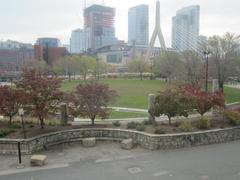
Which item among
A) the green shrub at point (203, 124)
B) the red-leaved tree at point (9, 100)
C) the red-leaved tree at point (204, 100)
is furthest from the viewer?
the red-leaved tree at point (204, 100)

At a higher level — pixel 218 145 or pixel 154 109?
pixel 154 109

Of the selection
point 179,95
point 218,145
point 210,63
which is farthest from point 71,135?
point 210,63

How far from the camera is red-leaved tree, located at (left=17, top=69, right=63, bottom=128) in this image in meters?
14.1

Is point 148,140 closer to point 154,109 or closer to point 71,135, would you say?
point 154,109

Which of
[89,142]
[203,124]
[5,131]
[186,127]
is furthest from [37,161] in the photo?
[203,124]

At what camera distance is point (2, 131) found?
13.8 m

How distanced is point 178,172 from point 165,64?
4372 cm

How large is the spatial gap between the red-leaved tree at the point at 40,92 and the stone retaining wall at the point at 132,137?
1.35 metres

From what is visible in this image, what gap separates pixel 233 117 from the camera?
51.1ft

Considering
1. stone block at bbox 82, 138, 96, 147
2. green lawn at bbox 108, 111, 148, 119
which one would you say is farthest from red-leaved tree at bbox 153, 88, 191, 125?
green lawn at bbox 108, 111, 148, 119

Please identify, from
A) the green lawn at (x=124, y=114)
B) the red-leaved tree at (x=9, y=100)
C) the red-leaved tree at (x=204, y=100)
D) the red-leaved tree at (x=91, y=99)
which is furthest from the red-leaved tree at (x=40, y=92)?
the red-leaved tree at (x=204, y=100)

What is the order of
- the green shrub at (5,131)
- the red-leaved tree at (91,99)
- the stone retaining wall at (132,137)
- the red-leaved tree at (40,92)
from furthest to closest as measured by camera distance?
the red-leaved tree at (91,99) < the red-leaved tree at (40,92) < the green shrub at (5,131) < the stone retaining wall at (132,137)

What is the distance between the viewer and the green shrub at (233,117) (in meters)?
15.5

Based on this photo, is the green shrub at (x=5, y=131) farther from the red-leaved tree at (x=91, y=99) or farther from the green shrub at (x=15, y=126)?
the red-leaved tree at (x=91, y=99)
